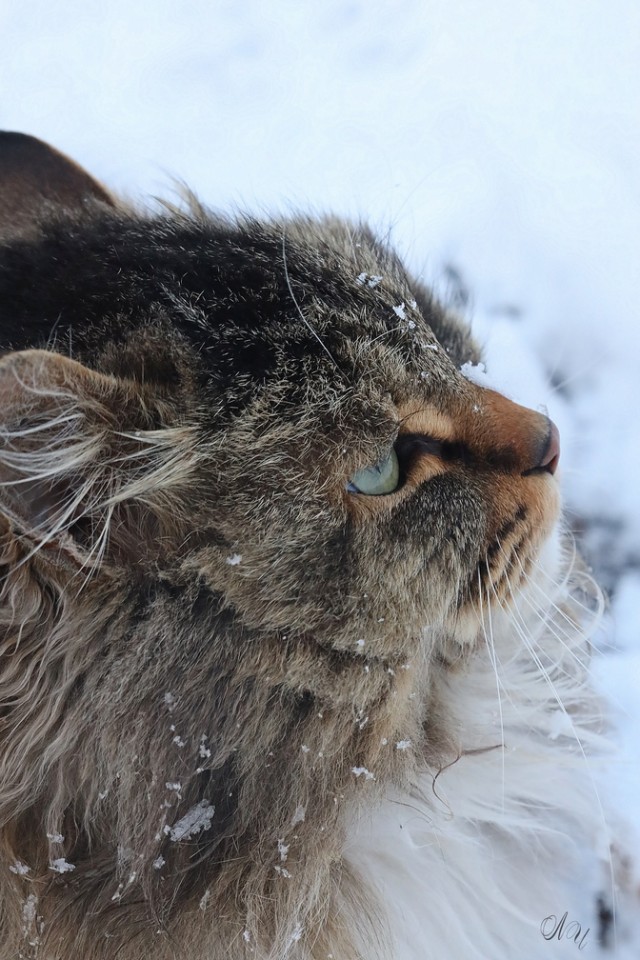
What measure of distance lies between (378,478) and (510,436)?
0.26 metres

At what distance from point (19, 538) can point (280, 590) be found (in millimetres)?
359

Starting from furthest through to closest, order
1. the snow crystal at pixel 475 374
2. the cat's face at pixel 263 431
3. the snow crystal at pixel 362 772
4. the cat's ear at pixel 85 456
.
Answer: the snow crystal at pixel 475 374, the snow crystal at pixel 362 772, the cat's face at pixel 263 431, the cat's ear at pixel 85 456

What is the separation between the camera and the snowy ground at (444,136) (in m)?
2.22

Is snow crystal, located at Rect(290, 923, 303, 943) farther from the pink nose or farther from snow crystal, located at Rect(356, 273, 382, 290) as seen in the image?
snow crystal, located at Rect(356, 273, 382, 290)

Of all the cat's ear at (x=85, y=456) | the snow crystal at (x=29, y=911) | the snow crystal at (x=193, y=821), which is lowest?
the snow crystal at (x=29, y=911)

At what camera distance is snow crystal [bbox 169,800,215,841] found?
1168 millimetres

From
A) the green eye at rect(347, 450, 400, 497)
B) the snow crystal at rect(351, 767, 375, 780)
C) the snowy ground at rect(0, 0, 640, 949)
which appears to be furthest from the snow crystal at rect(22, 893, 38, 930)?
the snowy ground at rect(0, 0, 640, 949)

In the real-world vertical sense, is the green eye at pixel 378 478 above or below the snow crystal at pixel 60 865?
above

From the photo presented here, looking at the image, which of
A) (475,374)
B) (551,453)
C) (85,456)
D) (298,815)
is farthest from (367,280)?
(298,815)

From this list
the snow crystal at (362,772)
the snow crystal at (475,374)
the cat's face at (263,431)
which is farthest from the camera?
the snow crystal at (475,374)

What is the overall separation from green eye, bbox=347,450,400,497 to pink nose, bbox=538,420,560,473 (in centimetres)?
29

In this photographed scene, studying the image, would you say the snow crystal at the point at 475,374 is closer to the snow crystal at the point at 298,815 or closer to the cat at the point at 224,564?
the cat at the point at 224,564

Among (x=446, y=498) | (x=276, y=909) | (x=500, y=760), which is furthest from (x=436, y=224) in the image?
(x=276, y=909)

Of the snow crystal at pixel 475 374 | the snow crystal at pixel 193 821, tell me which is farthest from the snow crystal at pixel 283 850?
the snow crystal at pixel 475 374
